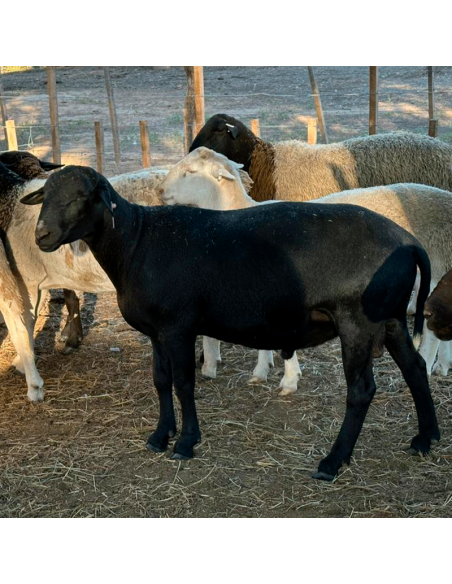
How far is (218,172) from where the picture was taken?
18.5 feet

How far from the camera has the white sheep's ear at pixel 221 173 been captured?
18.4ft

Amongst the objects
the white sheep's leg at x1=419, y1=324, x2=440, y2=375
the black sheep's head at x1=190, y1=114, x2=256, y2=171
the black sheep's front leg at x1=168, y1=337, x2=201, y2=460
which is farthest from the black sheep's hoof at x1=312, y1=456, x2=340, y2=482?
the black sheep's head at x1=190, y1=114, x2=256, y2=171

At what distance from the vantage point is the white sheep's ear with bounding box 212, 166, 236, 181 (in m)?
5.61

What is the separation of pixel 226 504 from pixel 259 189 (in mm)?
4426

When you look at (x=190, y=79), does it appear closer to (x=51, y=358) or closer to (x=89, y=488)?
(x=51, y=358)

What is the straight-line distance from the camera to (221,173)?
560 centimetres

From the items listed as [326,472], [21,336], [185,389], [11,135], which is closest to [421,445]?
[326,472]

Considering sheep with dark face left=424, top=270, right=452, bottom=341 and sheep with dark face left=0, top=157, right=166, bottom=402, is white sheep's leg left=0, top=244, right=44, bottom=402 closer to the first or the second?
sheep with dark face left=0, top=157, right=166, bottom=402

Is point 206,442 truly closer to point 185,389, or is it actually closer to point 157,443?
point 157,443

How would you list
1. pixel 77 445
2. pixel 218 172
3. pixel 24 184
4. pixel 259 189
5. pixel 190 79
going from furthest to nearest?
pixel 190 79
pixel 259 189
pixel 24 184
pixel 218 172
pixel 77 445

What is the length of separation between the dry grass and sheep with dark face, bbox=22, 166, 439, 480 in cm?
33

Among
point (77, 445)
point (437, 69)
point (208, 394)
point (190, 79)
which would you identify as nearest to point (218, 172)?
point (208, 394)

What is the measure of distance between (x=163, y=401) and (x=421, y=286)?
5.69 ft

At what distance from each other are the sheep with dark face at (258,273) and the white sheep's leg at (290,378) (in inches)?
48.1
